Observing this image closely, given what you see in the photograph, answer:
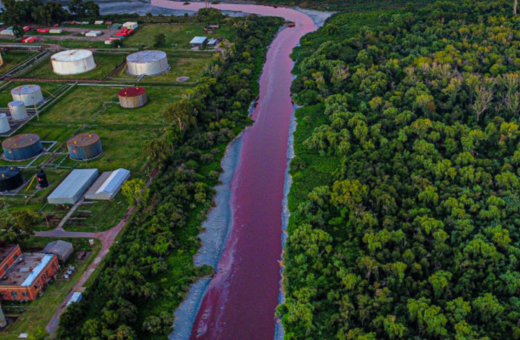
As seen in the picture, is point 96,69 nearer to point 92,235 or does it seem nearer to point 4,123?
point 4,123

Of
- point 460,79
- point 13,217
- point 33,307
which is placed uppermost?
point 460,79

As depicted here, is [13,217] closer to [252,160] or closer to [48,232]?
[48,232]

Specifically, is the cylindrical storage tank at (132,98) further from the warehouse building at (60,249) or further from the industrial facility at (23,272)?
the industrial facility at (23,272)

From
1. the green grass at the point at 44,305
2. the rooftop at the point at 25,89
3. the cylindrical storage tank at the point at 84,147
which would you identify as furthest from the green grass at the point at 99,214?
the rooftop at the point at 25,89

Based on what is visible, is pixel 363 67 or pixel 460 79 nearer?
pixel 460 79

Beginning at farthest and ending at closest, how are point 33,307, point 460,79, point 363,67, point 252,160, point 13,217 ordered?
1. point 363,67
2. point 460,79
3. point 252,160
4. point 13,217
5. point 33,307

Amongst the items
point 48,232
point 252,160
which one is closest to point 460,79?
point 252,160

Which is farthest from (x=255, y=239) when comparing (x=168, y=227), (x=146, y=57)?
(x=146, y=57)
